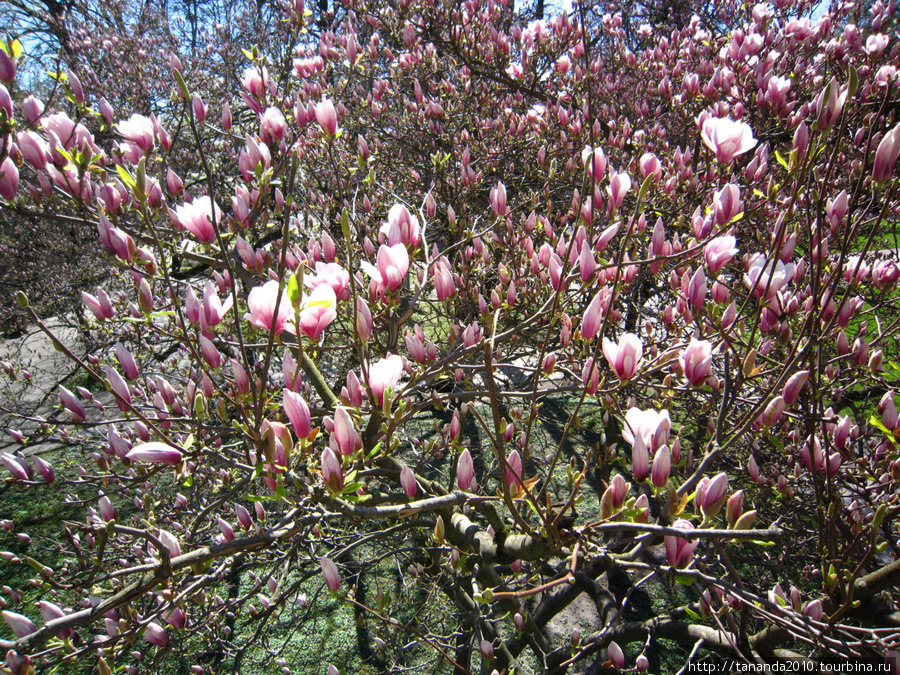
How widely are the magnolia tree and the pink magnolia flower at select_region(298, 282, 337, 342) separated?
14 millimetres

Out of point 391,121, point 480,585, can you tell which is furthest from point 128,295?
point 480,585

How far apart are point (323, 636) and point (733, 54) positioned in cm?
467

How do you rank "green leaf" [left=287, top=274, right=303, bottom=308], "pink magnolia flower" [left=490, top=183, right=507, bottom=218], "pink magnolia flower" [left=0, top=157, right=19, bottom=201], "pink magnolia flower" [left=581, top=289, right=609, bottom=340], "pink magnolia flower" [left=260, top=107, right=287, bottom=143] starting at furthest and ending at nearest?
"pink magnolia flower" [left=490, top=183, right=507, bottom=218]
"pink magnolia flower" [left=260, top=107, right=287, bottom=143]
"pink magnolia flower" [left=0, top=157, right=19, bottom=201]
"pink magnolia flower" [left=581, top=289, right=609, bottom=340]
"green leaf" [left=287, top=274, right=303, bottom=308]

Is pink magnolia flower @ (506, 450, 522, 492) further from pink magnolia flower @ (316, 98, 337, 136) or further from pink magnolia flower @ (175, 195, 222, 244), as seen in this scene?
pink magnolia flower @ (316, 98, 337, 136)

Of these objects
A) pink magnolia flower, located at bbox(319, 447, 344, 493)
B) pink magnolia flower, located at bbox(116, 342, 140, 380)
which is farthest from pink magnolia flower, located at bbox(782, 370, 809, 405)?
pink magnolia flower, located at bbox(116, 342, 140, 380)

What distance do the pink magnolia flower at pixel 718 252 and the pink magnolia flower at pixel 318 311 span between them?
3.78 feet

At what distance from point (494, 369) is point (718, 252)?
3.59 ft

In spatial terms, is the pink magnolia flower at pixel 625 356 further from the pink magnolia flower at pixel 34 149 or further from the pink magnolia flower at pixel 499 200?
the pink magnolia flower at pixel 34 149

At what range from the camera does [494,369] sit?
90.8 inches

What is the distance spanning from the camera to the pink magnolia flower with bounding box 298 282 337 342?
3.42 ft

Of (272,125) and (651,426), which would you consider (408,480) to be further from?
(272,125)

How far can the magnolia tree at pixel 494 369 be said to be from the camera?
115 cm

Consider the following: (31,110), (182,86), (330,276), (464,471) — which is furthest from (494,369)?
(31,110)

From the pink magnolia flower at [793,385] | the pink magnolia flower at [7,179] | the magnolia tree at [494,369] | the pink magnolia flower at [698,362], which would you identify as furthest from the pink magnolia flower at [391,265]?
the pink magnolia flower at [7,179]
